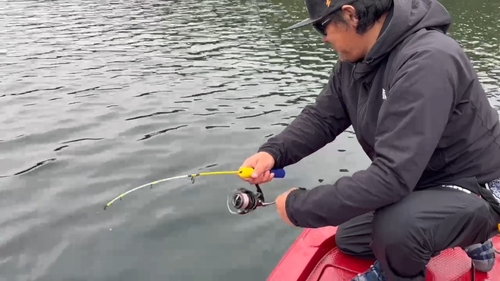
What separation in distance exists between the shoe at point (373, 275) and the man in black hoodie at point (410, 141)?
0.03ft

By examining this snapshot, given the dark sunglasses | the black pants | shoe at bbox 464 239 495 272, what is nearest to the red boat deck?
shoe at bbox 464 239 495 272

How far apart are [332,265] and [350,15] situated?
2126 millimetres

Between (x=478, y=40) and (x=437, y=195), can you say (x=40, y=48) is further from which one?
(x=437, y=195)

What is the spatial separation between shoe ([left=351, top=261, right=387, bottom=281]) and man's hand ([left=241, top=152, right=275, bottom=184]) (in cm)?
108

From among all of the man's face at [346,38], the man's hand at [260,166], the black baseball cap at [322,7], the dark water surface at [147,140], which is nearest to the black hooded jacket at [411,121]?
the man's face at [346,38]

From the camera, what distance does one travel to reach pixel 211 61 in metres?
17.0

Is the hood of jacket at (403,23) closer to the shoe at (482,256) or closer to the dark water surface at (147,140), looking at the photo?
the shoe at (482,256)

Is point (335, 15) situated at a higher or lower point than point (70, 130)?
higher

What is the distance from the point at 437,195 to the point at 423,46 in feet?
3.30

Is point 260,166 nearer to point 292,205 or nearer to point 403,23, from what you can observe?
→ point 292,205

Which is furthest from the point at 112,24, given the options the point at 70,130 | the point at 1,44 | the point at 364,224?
the point at 364,224

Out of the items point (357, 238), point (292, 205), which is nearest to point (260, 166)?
point (292, 205)

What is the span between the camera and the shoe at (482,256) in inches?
167

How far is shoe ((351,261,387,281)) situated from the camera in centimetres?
406
